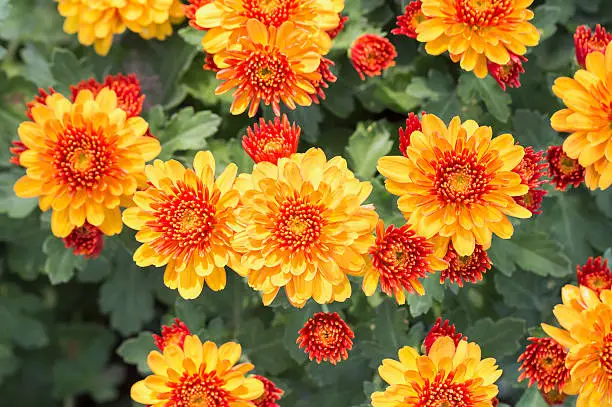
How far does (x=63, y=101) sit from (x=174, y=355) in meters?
0.61

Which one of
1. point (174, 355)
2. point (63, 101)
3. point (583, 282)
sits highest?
point (63, 101)

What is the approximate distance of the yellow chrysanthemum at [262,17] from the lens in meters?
1.41

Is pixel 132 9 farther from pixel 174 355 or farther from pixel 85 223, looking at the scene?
pixel 174 355

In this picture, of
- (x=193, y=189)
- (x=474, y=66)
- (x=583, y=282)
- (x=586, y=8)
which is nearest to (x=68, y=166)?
(x=193, y=189)

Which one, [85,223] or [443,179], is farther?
[85,223]

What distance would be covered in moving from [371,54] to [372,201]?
34 cm

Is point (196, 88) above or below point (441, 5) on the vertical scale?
below

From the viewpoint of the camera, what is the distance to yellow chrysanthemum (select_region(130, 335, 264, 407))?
4.33 ft

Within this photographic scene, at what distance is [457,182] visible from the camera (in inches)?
50.5

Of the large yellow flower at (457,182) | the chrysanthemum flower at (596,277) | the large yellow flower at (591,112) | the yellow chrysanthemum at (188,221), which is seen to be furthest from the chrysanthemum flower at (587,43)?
the yellow chrysanthemum at (188,221)

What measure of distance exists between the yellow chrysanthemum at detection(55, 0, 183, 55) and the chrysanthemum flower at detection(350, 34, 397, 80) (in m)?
0.49

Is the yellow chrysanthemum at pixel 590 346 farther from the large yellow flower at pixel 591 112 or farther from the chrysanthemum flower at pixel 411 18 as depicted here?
the chrysanthemum flower at pixel 411 18

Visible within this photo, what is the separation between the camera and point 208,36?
1438mm

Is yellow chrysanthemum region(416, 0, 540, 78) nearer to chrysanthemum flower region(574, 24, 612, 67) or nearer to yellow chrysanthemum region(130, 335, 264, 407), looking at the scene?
chrysanthemum flower region(574, 24, 612, 67)
